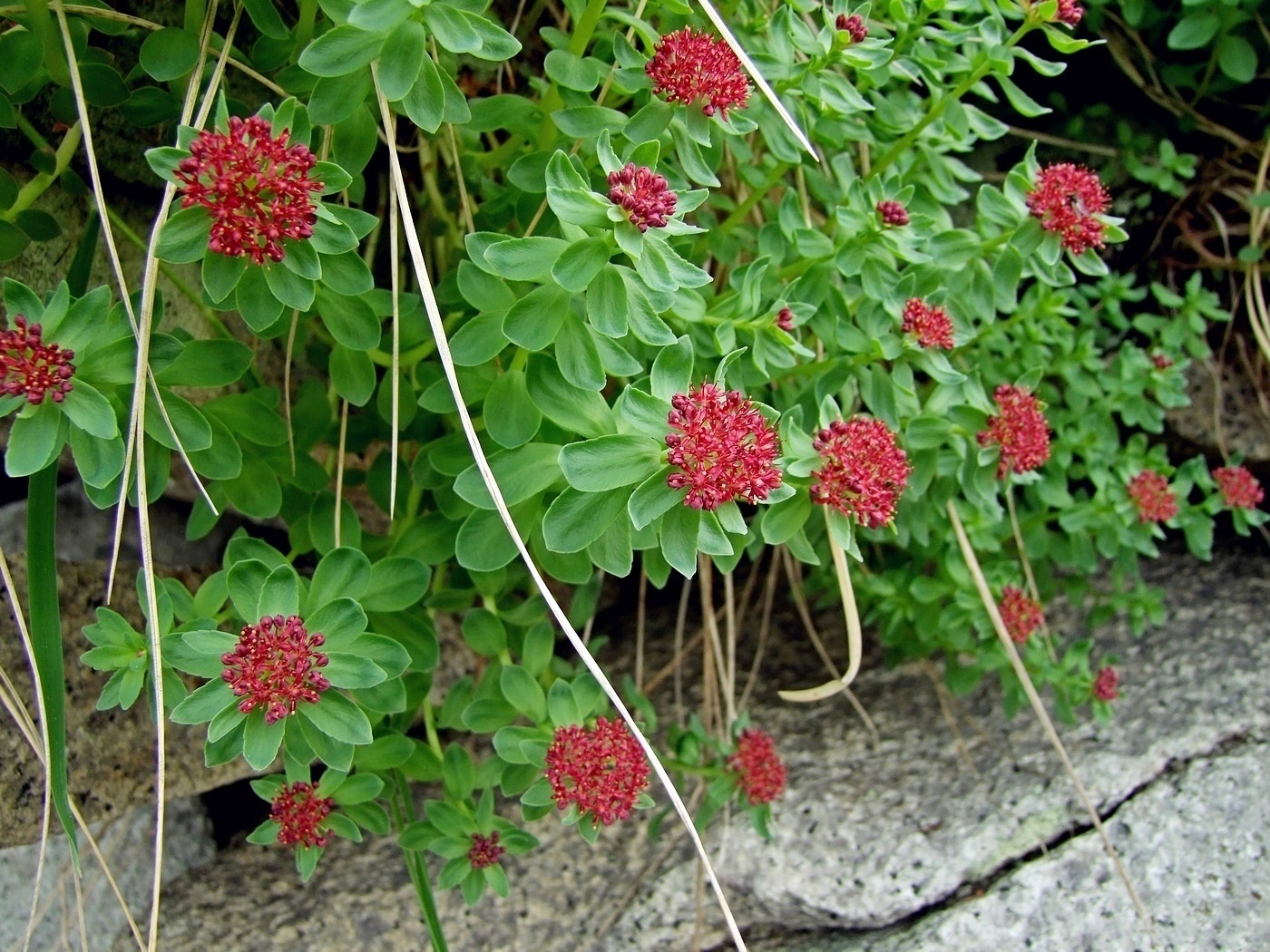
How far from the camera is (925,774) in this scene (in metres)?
1.92

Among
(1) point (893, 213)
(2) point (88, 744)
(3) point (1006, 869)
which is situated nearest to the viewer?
(1) point (893, 213)

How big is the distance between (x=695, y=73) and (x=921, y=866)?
133cm

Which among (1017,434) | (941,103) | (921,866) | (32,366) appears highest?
(941,103)

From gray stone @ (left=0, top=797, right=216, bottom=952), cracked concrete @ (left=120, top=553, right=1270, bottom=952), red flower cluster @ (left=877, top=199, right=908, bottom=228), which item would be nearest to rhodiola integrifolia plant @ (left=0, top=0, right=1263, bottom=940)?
red flower cluster @ (left=877, top=199, right=908, bottom=228)

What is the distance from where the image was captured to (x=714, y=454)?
1086mm

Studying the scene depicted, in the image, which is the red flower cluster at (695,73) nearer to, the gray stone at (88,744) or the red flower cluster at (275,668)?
the red flower cluster at (275,668)

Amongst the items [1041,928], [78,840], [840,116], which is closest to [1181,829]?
[1041,928]

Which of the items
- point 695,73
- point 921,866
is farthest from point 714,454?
point 921,866

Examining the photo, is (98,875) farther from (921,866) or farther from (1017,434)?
(1017,434)

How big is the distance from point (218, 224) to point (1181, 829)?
1.75 m

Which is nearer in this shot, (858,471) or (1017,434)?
(858,471)

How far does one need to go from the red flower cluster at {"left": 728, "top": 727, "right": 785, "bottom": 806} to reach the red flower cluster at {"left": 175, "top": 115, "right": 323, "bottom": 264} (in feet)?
3.41

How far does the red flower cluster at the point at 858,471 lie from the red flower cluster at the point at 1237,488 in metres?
0.97

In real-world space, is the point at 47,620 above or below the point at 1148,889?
above
